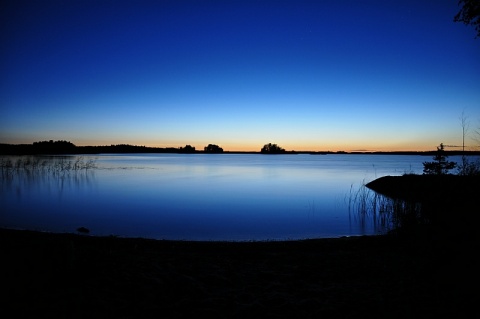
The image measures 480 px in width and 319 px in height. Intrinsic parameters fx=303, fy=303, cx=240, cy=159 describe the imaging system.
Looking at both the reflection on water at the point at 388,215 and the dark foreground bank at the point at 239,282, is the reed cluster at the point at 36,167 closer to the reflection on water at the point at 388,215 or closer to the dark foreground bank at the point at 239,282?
the reflection on water at the point at 388,215

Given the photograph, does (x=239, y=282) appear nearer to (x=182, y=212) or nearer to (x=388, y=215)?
(x=388, y=215)

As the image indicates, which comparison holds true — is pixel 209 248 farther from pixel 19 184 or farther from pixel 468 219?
pixel 19 184

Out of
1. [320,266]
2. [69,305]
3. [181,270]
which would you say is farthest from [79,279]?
[320,266]

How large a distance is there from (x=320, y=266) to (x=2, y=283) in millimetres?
6476

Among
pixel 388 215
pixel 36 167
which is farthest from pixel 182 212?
pixel 36 167

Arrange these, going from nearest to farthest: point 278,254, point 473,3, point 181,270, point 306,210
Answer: point 181,270 < point 278,254 < point 473,3 < point 306,210

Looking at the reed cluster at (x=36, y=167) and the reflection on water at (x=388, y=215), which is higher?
the reed cluster at (x=36, y=167)

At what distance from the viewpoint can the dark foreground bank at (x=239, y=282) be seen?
4945mm

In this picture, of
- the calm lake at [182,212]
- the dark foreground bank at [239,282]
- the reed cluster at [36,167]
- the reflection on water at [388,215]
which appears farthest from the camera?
the reed cluster at [36,167]

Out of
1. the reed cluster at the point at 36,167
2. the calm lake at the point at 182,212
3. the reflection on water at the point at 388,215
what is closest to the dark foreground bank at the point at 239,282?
the reflection on water at the point at 388,215

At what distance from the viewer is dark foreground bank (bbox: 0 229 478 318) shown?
4945 mm

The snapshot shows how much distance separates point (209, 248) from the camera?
9719mm

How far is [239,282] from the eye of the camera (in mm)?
6285

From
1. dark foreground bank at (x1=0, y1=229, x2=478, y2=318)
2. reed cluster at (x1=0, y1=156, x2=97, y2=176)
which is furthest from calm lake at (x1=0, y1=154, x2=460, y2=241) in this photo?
reed cluster at (x1=0, y1=156, x2=97, y2=176)
